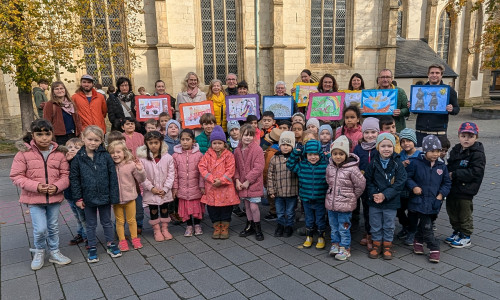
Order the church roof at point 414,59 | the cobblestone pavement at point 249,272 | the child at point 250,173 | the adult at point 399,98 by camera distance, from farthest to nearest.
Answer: the church roof at point 414,59
the adult at point 399,98
the child at point 250,173
the cobblestone pavement at point 249,272

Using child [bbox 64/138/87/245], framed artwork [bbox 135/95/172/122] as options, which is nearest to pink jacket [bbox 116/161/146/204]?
child [bbox 64/138/87/245]

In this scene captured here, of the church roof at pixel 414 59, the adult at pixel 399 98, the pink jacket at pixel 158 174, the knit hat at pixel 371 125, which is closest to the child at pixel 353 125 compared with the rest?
the knit hat at pixel 371 125

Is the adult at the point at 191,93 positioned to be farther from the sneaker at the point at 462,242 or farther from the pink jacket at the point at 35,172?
the sneaker at the point at 462,242

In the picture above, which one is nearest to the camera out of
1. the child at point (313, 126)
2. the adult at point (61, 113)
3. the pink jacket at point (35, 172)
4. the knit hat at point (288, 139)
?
the pink jacket at point (35, 172)

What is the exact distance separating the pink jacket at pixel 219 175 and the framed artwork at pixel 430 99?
3251 millimetres

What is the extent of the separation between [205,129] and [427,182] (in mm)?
3344

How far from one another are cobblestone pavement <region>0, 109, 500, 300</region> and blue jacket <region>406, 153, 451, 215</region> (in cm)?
66

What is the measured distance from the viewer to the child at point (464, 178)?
4.19 meters

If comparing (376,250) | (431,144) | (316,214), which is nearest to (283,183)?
(316,214)

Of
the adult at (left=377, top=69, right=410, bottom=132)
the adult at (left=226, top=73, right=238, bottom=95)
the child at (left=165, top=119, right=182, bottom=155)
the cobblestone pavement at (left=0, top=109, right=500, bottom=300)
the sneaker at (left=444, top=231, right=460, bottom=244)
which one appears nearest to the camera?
the cobblestone pavement at (left=0, top=109, right=500, bottom=300)

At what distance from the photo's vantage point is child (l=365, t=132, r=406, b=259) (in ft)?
13.2

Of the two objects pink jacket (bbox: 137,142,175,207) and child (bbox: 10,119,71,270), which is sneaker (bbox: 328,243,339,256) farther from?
child (bbox: 10,119,71,270)

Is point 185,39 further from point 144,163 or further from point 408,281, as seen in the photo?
point 408,281

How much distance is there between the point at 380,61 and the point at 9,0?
1786cm
